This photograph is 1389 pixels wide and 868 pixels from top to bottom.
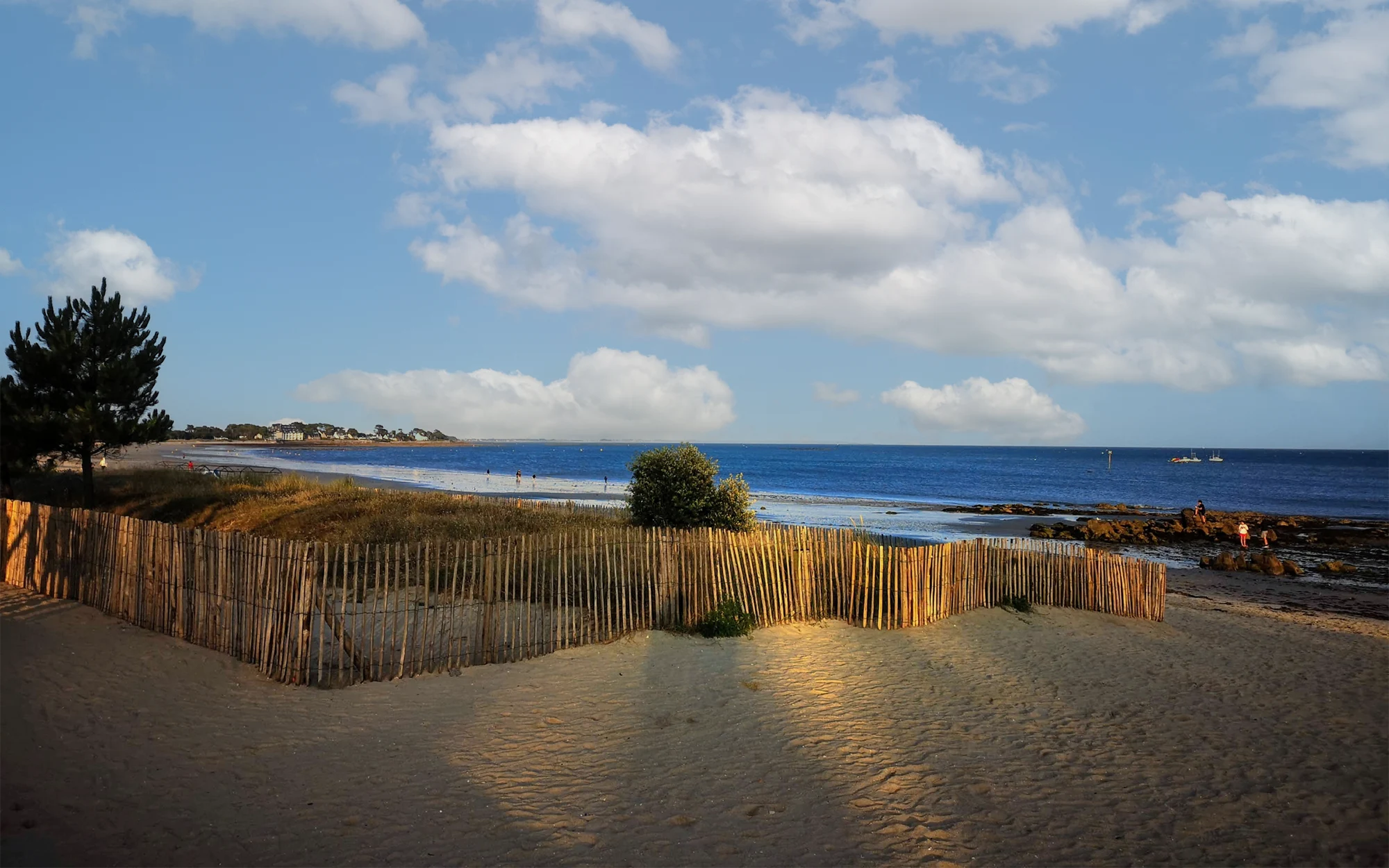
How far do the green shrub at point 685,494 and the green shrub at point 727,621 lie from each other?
4920 millimetres

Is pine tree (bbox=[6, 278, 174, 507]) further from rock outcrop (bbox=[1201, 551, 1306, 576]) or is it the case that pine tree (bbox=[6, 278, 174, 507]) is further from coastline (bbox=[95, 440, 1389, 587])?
rock outcrop (bbox=[1201, 551, 1306, 576])

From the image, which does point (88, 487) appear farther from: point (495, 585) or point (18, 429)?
point (495, 585)

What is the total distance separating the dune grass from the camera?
16.8m

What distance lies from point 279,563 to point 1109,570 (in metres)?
13.4

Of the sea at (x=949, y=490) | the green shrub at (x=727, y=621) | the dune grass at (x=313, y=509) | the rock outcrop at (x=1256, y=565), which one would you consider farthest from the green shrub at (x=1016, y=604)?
the sea at (x=949, y=490)

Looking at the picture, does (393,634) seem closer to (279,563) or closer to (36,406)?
(279,563)

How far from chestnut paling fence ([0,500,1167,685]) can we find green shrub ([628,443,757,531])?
4371mm

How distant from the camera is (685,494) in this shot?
16.8 meters

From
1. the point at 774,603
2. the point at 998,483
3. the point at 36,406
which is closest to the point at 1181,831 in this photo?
the point at 774,603

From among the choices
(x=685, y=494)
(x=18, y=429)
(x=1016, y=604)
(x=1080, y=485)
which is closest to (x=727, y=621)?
(x=685, y=494)

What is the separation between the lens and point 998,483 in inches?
2945

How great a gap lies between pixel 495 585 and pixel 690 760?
12.2 feet

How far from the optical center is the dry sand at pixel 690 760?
18.2ft

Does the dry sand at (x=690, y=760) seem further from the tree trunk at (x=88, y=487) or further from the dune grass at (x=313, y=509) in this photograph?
the tree trunk at (x=88, y=487)
